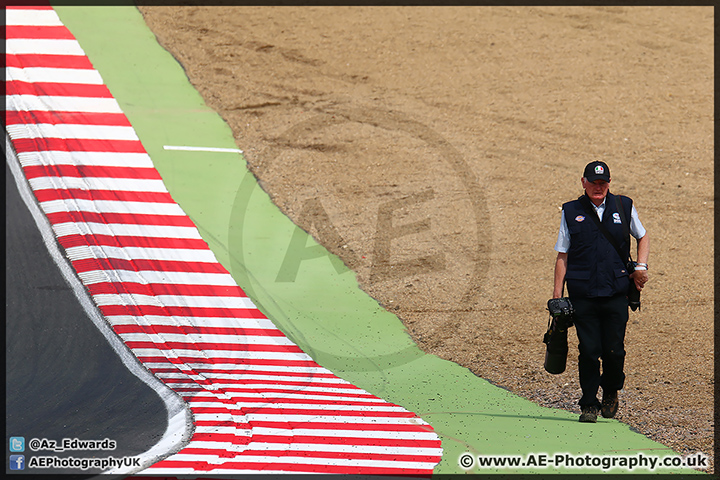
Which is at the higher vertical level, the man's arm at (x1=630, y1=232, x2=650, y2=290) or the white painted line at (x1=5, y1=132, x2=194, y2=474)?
the man's arm at (x1=630, y1=232, x2=650, y2=290)

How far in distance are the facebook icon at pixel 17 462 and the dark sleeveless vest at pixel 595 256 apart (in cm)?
494

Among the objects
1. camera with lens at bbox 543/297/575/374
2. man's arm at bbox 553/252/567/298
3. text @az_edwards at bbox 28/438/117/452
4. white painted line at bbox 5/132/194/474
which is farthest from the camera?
man's arm at bbox 553/252/567/298

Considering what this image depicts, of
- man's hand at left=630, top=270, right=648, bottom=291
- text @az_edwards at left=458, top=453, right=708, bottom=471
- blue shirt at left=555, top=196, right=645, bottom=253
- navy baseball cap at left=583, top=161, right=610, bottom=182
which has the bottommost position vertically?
text @az_edwards at left=458, top=453, right=708, bottom=471

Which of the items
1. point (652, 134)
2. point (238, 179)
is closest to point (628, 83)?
point (652, 134)

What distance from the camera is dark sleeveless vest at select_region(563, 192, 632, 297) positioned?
21.6 ft

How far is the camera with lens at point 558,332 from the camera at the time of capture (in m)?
6.56

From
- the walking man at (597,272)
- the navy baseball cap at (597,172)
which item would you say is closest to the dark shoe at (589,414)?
the walking man at (597,272)

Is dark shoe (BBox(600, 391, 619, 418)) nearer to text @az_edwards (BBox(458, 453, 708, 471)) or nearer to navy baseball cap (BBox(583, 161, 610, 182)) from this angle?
text @az_edwards (BBox(458, 453, 708, 471))

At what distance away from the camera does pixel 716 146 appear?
45.2ft

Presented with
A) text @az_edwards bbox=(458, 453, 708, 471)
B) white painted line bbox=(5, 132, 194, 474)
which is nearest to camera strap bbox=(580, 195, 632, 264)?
text @az_edwards bbox=(458, 453, 708, 471)

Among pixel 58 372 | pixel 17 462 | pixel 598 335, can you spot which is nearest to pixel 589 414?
pixel 598 335

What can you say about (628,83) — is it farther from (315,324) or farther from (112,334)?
(112,334)

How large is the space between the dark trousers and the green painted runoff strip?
461mm

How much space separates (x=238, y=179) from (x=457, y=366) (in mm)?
5920
